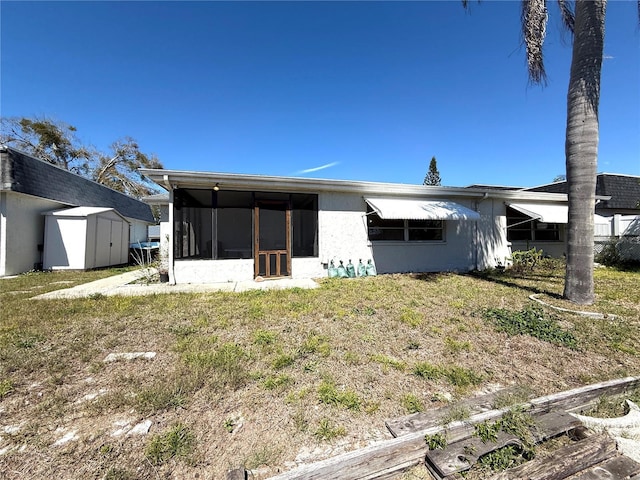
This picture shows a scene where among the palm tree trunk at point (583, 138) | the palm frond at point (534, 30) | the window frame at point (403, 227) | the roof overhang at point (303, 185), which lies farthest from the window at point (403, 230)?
the palm frond at point (534, 30)

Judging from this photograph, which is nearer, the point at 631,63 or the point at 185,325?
Result: the point at 185,325

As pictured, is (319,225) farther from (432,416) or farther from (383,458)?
(383,458)

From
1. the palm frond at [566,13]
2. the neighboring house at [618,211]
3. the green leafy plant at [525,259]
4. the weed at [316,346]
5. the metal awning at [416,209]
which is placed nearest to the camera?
the weed at [316,346]

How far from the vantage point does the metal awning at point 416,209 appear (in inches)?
352

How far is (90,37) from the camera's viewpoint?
9891 millimetres

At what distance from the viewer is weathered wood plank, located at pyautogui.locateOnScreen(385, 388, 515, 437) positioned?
7.41ft

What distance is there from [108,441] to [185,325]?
2786 mm

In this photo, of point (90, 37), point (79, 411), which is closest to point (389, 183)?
point (79, 411)

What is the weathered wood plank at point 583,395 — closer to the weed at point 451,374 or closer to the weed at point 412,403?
the weed at point 451,374

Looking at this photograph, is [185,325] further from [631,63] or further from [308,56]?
[631,63]

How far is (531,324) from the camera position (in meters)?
4.68

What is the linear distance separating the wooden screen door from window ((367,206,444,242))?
124 inches

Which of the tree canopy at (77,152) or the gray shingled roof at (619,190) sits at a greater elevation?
the tree canopy at (77,152)

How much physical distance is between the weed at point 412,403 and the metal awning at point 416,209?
652cm
